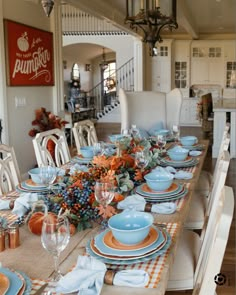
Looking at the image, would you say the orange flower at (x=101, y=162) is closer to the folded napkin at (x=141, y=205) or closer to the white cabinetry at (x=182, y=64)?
the folded napkin at (x=141, y=205)

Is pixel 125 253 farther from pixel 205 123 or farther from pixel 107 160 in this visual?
pixel 205 123

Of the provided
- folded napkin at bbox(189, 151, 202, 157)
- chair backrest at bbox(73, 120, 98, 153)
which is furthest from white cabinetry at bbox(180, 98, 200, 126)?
folded napkin at bbox(189, 151, 202, 157)

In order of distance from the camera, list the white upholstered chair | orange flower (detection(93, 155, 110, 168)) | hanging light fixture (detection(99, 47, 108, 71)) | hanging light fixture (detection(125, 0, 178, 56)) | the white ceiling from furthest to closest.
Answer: hanging light fixture (detection(99, 47, 108, 71))
the white ceiling
the white upholstered chair
hanging light fixture (detection(125, 0, 178, 56))
orange flower (detection(93, 155, 110, 168))

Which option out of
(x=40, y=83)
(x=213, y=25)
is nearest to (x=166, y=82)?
(x=213, y=25)

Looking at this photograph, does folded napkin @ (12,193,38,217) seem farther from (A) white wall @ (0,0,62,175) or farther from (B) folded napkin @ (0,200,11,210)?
(A) white wall @ (0,0,62,175)

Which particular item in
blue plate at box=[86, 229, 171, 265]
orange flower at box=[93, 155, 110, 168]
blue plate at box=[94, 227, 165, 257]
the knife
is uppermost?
orange flower at box=[93, 155, 110, 168]

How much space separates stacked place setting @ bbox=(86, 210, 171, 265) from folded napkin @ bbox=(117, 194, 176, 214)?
0.95 ft

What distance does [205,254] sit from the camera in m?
1.51

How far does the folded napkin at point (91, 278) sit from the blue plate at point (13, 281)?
0.39 feet

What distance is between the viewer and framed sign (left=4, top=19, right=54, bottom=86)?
440 centimetres

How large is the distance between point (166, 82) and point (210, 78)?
144 centimetres

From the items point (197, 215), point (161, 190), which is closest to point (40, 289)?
point (161, 190)

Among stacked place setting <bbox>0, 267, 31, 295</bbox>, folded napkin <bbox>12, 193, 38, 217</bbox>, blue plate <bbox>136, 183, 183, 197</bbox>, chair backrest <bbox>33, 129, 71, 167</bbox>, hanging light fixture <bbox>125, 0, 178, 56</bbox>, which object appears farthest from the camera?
hanging light fixture <bbox>125, 0, 178, 56</bbox>

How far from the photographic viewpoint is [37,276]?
1.20m
